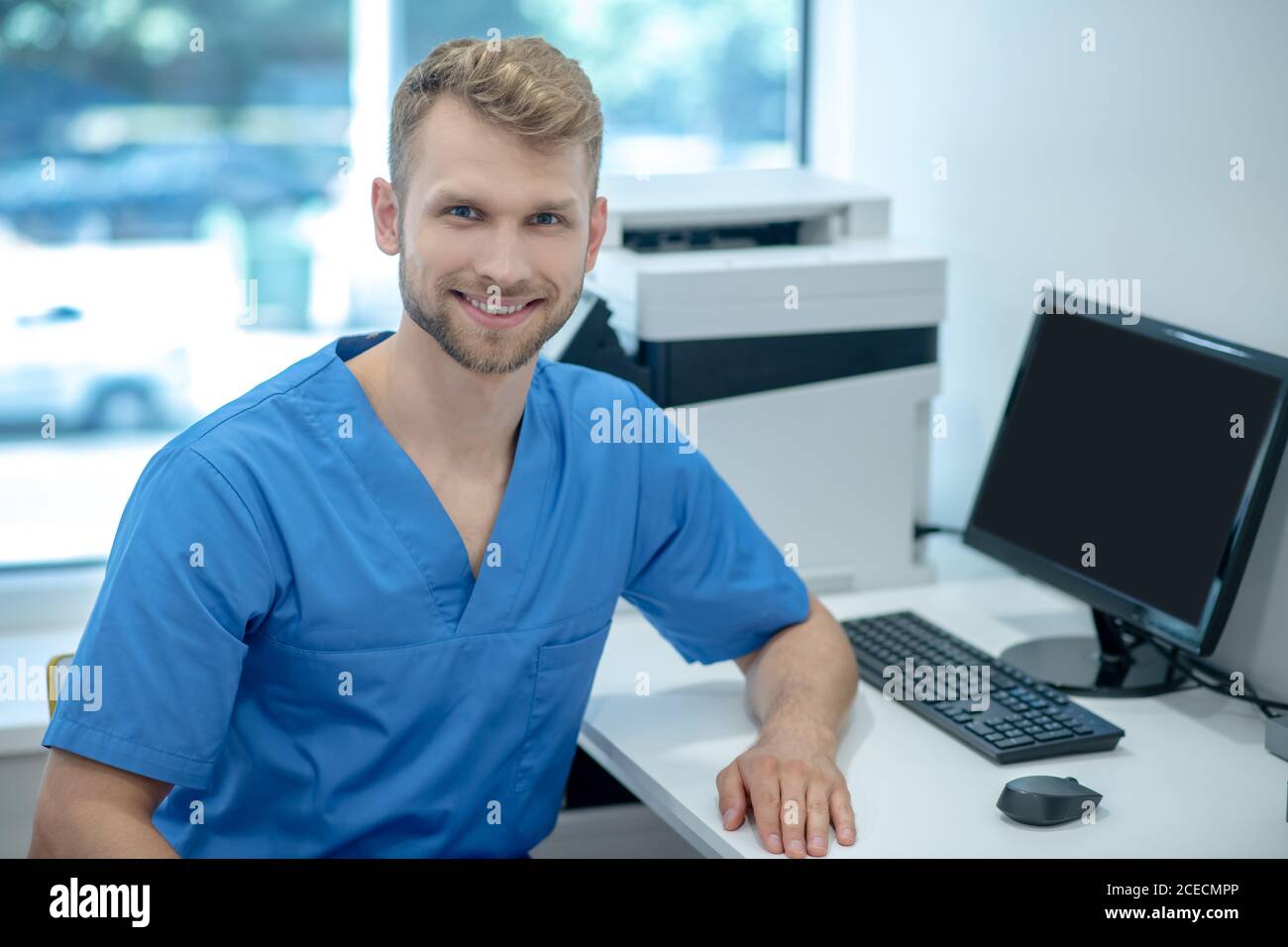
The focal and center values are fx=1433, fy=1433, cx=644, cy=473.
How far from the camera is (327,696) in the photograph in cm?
122

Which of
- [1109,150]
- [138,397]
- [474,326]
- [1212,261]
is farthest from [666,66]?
[474,326]

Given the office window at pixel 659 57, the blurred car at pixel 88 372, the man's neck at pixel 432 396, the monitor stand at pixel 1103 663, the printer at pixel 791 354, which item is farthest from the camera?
the office window at pixel 659 57

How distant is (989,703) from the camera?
142 cm

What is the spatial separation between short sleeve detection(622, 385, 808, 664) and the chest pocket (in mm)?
96

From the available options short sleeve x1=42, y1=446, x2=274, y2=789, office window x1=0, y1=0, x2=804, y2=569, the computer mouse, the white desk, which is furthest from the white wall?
short sleeve x1=42, y1=446, x2=274, y2=789

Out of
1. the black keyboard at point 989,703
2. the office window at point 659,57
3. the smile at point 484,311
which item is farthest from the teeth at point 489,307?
the office window at point 659,57

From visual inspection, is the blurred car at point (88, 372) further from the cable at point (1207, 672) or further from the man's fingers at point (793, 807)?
the cable at point (1207, 672)

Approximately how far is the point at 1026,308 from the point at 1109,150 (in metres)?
0.25

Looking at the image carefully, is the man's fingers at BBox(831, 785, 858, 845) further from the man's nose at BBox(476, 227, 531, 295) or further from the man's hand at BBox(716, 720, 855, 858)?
the man's nose at BBox(476, 227, 531, 295)

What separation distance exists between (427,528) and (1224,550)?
0.75 m

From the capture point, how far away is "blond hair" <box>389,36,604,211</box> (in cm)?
119

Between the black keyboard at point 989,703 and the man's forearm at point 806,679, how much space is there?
8cm

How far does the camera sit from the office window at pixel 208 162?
7.85ft

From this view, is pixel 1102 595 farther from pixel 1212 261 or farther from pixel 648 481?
pixel 648 481
